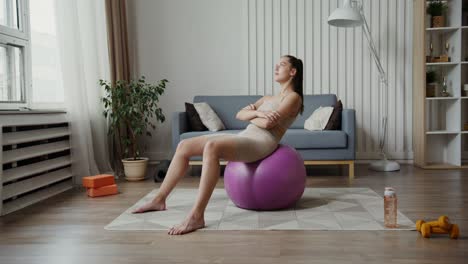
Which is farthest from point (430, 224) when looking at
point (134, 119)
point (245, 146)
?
point (134, 119)

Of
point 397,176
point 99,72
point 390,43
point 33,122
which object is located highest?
point 390,43

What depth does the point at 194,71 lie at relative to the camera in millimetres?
5168

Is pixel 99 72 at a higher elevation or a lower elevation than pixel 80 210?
higher

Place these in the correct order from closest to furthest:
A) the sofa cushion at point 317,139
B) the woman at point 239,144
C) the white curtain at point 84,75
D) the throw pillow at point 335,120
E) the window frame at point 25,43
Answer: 1. the woman at point 239,144
2. the window frame at point 25,43
3. the white curtain at point 84,75
4. the sofa cushion at point 317,139
5. the throw pillow at point 335,120

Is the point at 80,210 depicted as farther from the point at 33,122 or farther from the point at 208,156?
the point at 208,156

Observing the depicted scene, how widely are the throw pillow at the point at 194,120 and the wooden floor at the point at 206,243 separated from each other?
5.18 ft

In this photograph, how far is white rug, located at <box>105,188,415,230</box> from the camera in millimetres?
2369

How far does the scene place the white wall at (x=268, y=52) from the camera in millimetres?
4977

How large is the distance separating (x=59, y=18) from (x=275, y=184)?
2.40m

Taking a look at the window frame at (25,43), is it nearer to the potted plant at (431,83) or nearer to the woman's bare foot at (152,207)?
the woman's bare foot at (152,207)

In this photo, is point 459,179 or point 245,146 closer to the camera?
point 245,146

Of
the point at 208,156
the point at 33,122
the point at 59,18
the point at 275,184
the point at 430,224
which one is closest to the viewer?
the point at 430,224

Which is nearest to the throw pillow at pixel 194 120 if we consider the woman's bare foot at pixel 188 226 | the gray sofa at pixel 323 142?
the gray sofa at pixel 323 142

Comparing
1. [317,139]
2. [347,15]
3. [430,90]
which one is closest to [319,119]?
[317,139]
